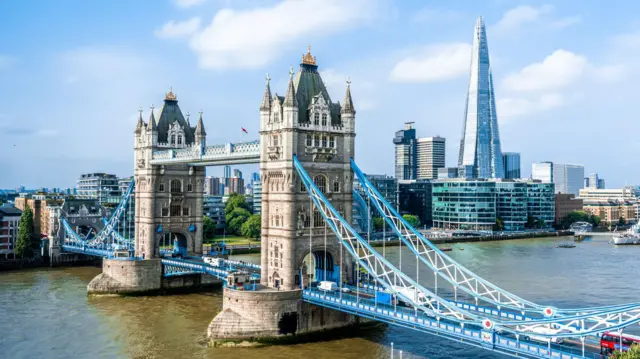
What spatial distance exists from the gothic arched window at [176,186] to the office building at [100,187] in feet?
294

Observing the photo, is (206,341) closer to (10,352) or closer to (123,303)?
(10,352)

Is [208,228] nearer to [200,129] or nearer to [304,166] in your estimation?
[200,129]

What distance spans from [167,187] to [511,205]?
137 m

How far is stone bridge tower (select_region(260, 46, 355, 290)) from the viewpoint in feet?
191

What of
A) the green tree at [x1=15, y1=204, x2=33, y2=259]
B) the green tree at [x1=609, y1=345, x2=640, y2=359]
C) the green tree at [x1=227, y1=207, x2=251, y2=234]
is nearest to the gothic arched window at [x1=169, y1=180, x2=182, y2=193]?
the green tree at [x1=15, y1=204, x2=33, y2=259]

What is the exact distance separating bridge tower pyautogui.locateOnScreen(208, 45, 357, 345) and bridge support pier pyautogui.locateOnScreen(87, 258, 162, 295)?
88.2ft

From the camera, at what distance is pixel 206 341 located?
5488 centimetres

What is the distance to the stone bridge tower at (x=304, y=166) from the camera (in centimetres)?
5822

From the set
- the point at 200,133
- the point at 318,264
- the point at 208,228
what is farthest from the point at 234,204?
the point at 318,264

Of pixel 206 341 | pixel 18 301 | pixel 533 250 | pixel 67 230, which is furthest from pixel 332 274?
pixel 533 250

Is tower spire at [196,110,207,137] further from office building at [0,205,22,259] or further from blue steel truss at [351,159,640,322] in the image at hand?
office building at [0,205,22,259]

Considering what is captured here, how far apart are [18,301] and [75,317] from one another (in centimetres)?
1251

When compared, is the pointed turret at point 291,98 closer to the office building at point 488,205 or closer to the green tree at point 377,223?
the green tree at point 377,223

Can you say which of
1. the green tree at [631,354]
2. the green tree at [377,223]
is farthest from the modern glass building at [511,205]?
the green tree at [631,354]
